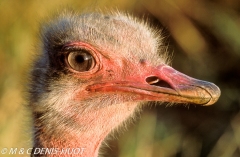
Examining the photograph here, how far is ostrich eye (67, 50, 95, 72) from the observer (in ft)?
11.4

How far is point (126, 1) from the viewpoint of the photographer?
23.1 ft

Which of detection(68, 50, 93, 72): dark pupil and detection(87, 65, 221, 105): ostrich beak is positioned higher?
detection(68, 50, 93, 72): dark pupil

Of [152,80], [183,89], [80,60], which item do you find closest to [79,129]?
[80,60]

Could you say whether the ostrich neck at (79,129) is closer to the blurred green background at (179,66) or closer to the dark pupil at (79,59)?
the dark pupil at (79,59)

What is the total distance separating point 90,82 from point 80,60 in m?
0.13

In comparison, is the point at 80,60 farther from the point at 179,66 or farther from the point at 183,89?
the point at 179,66

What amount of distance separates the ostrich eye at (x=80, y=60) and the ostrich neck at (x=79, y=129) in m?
0.24

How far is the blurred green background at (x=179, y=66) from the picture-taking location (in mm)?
6055

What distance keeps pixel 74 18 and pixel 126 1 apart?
336 centimetres

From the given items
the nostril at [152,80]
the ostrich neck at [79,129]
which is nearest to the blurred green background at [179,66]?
the ostrich neck at [79,129]

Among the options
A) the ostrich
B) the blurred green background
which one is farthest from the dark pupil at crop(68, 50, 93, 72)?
the blurred green background

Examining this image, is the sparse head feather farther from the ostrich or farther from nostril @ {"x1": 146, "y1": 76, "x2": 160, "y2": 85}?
nostril @ {"x1": 146, "y1": 76, "x2": 160, "y2": 85}

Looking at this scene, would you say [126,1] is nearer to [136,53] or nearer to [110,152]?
[110,152]

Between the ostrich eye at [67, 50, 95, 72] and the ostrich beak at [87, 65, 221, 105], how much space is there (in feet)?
0.37
